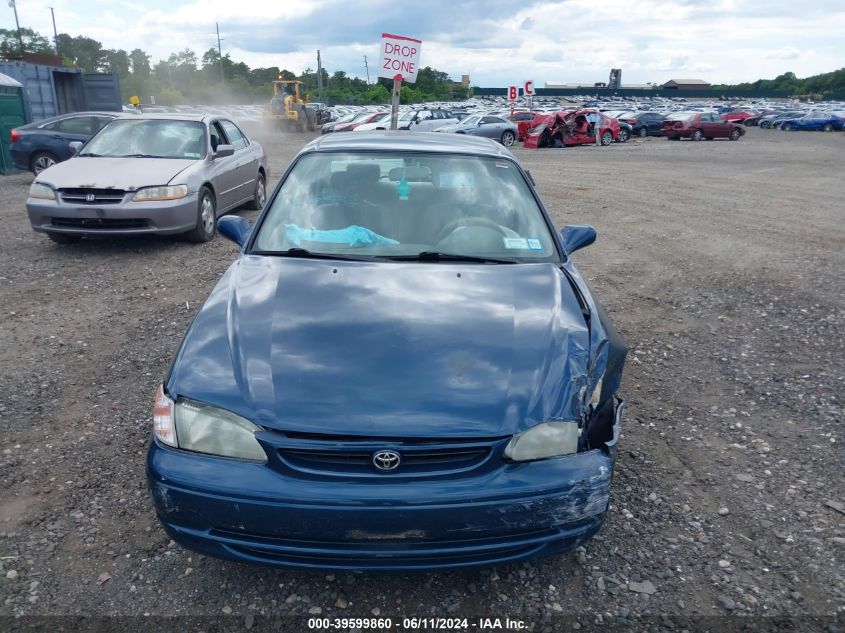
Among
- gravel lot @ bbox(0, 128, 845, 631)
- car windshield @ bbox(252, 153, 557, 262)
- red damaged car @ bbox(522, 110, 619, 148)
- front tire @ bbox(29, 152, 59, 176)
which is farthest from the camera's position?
red damaged car @ bbox(522, 110, 619, 148)

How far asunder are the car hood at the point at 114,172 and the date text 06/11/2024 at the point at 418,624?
650 cm

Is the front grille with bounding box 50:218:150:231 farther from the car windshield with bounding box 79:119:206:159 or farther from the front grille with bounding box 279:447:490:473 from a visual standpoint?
the front grille with bounding box 279:447:490:473

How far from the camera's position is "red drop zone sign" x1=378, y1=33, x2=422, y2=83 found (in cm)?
1023

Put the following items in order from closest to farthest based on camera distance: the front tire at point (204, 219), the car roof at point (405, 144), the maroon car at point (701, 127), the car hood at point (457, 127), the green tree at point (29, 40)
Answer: the car roof at point (405, 144) → the front tire at point (204, 219) → the car hood at point (457, 127) → the maroon car at point (701, 127) → the green tree at point (29, 40)

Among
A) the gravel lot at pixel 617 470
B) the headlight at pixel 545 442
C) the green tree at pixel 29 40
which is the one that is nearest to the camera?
the headlight at pixel 545 442

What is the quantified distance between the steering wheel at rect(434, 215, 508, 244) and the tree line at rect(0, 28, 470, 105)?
65616mm

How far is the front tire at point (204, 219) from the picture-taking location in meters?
8.34

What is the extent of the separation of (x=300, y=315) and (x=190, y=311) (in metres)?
3.45

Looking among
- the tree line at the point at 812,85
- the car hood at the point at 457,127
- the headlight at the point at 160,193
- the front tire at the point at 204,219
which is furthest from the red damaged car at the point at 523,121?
the tree line at the point at 812,85

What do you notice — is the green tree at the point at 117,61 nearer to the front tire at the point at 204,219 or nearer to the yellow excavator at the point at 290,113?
the yellow excavator at the point at 290,113

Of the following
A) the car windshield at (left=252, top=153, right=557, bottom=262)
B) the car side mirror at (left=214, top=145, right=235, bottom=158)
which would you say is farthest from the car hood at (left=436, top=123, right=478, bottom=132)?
the car windshield at (left=252, top=153, right=557, bottom=262)

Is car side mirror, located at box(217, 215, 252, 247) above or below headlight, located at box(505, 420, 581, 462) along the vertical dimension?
above

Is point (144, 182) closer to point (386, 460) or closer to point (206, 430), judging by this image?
point (206, 430)

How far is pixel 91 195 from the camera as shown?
7.66 m
